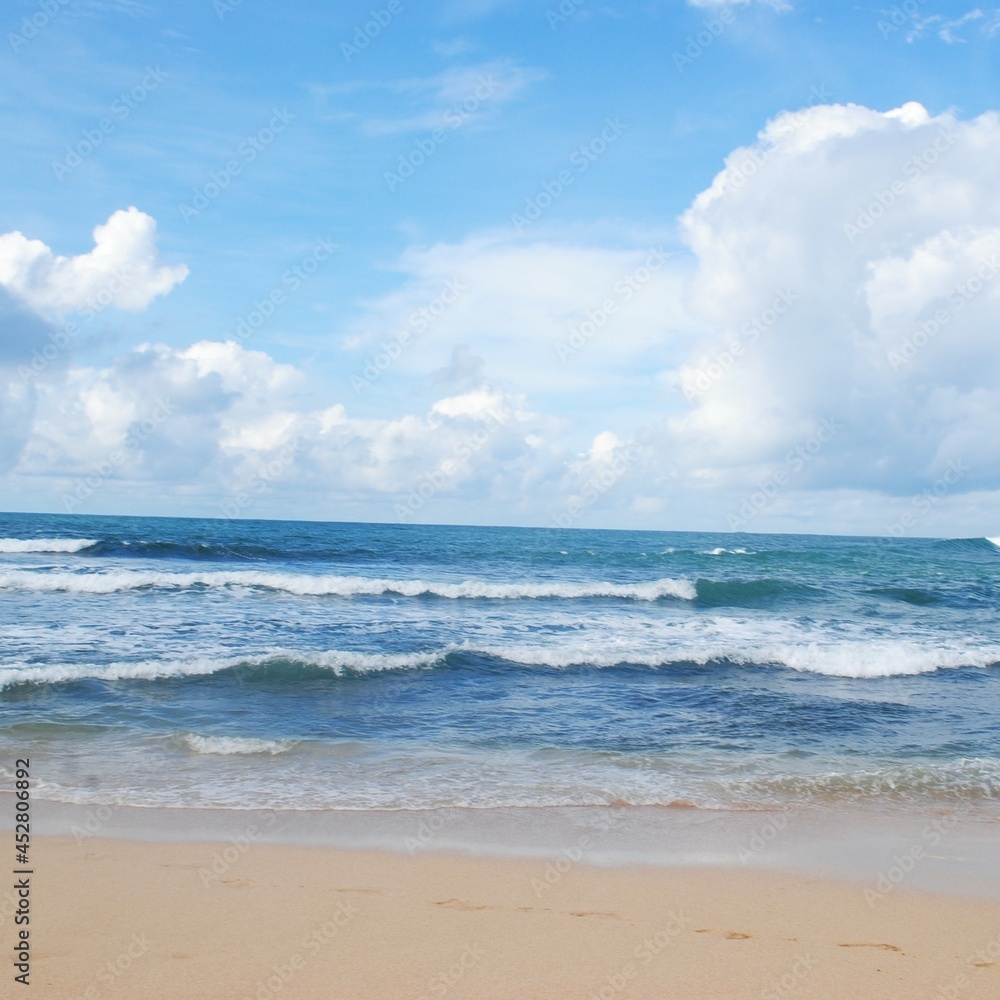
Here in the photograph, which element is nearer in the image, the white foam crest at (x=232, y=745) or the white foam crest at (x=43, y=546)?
the white foam crest at (x=232, y=745)

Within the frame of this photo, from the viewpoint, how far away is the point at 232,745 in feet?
30.0

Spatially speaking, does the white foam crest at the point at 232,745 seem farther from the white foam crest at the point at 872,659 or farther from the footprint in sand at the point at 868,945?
the white foam crest at the point at 872,659

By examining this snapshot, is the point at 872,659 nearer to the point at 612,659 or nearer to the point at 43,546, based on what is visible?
the point at 612,659

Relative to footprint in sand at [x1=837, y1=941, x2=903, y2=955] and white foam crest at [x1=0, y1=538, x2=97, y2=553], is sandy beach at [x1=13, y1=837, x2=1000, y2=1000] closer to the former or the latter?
footprint in sand at [x1=837, y1=941, x2=903, y2=955]

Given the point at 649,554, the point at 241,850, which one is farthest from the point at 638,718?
the point at 649,554

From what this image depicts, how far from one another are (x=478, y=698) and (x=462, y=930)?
24.2ft

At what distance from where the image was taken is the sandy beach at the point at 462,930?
169 inches

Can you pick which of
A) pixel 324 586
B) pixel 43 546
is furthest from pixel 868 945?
pixel 43 546

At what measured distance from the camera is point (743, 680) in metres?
14.1

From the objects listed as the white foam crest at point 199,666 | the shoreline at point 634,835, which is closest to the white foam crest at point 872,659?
the white foam crest at point 199,666

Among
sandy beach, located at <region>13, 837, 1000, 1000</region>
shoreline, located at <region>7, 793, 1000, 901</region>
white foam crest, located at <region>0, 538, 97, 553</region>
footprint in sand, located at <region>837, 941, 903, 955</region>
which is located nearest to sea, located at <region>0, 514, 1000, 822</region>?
shoreline, located at <region>7, 793, 1000, 901</region>

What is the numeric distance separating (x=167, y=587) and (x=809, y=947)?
74.8ft

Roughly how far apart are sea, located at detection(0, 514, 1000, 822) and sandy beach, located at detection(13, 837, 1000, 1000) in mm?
1561

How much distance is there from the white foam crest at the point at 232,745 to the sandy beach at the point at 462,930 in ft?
8.89
